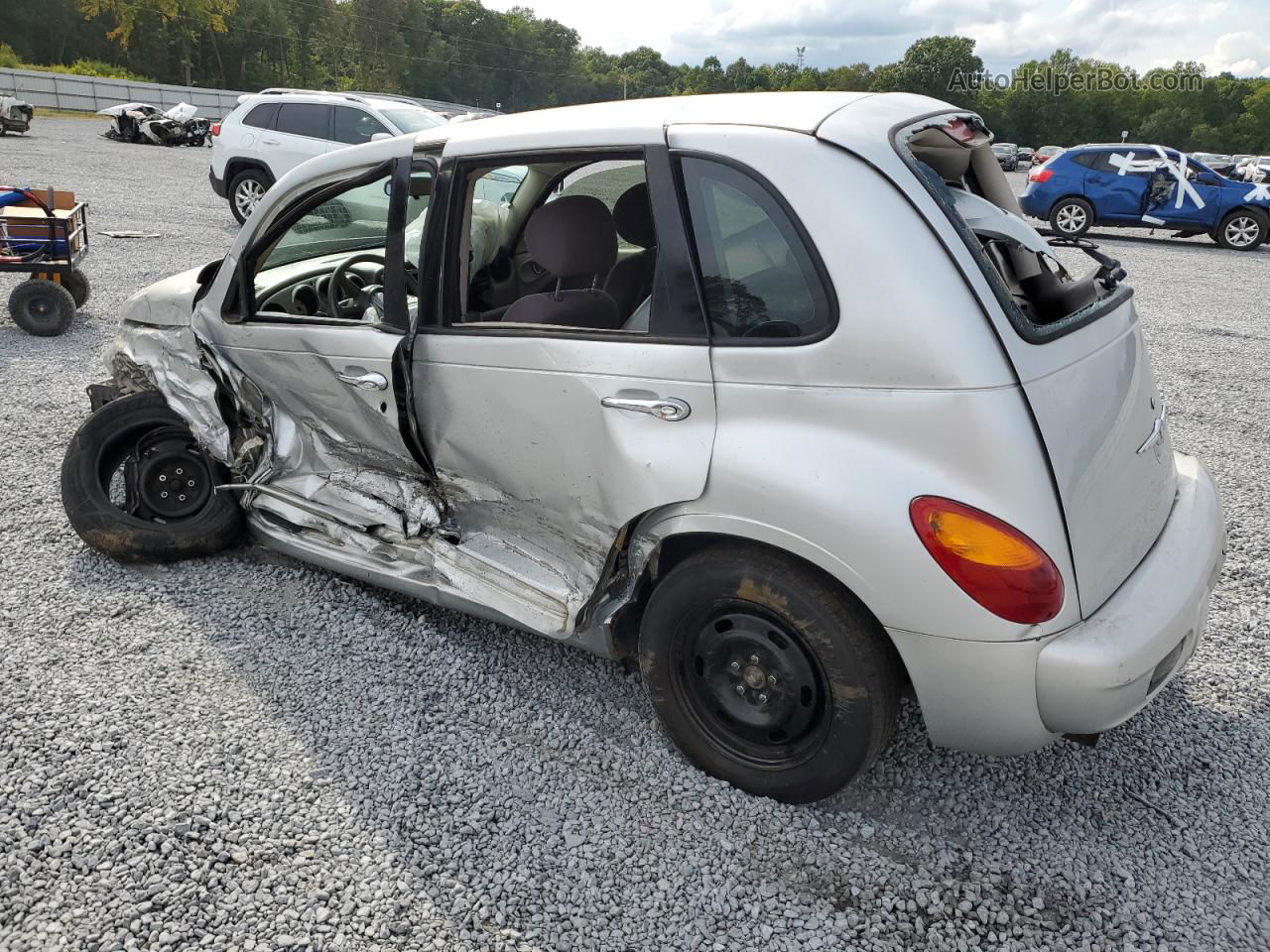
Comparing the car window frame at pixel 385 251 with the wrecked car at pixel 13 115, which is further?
the wrecked car at pixel 13 115

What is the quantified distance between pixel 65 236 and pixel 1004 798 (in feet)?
26.0

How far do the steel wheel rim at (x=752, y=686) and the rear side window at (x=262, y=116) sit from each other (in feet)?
39.9

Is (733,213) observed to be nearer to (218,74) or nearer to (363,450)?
(363,450)

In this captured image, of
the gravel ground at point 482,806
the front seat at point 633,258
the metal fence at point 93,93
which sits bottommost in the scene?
the gravel ground at point 482,806

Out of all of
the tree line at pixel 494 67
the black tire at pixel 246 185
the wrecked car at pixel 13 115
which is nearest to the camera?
the black tire at pixel 246 185

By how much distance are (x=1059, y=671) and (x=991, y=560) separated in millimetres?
306

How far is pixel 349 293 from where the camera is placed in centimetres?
373

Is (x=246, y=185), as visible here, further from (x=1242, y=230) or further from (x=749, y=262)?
(x=1242, y=230)

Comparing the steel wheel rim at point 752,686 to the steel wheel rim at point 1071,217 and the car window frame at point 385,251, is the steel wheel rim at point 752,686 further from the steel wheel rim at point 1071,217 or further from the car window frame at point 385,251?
the steel wheel rim at point 1071,217

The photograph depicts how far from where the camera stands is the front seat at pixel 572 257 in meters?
2.87

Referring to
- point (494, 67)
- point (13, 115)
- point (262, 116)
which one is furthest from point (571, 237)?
point (494, 67)

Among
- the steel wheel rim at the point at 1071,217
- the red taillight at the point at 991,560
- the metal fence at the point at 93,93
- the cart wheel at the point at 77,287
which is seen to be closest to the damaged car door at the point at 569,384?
the red taillight at the point at 991,560

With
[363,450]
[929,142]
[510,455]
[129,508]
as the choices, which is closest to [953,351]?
[929,142]

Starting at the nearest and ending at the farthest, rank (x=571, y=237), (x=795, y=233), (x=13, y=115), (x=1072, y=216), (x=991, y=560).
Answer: (x=991, y=560)
(x=795, y=233)
(x=571, y=237)
(x=1072, y=216)
(x=13, y=115)
